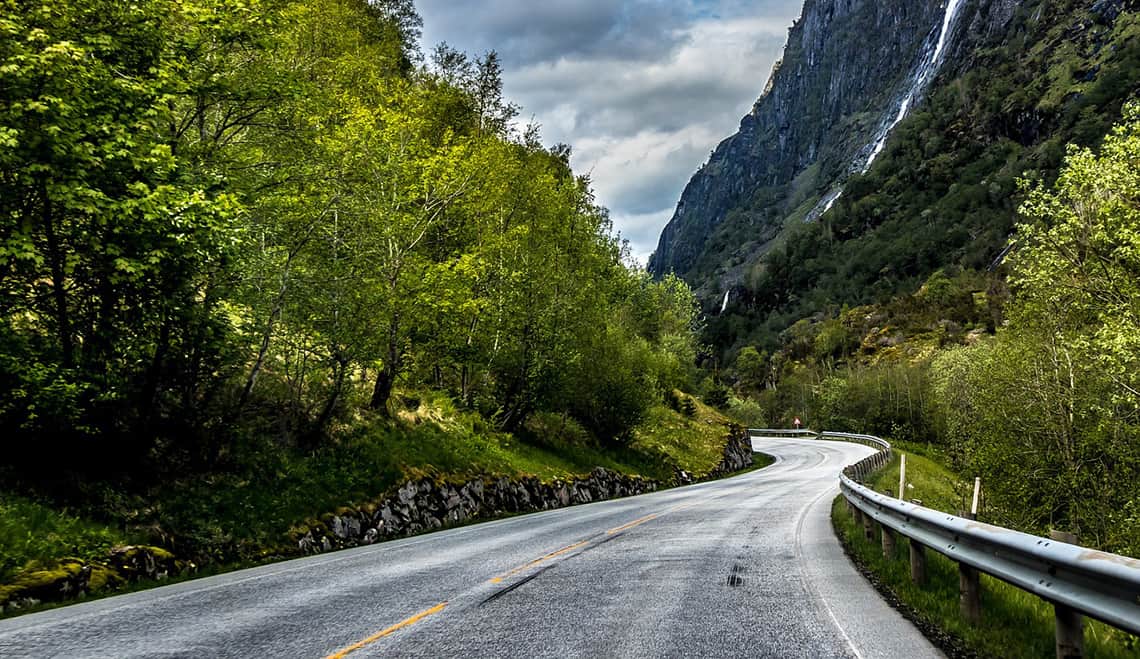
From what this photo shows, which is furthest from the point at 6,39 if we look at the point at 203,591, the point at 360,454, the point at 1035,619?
the point at 1035,619

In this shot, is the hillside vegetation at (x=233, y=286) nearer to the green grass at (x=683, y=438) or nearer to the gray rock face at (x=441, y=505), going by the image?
the gray rock face at (x=441, y=505)

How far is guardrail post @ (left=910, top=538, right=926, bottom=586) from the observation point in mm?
7512

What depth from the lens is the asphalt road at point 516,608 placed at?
5.21 m

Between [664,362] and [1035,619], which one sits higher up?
[664,362]

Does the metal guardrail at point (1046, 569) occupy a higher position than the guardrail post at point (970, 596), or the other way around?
the metal guardrail at point (1046, 569)

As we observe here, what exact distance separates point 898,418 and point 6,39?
87.1 m

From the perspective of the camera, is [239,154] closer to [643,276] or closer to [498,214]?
[498,214]

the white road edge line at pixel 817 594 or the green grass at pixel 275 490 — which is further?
the green grass at pixel 275 490

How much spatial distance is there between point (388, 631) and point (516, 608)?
136cm

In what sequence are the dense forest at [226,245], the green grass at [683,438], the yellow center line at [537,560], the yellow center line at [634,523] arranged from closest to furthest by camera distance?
the yellow center line at [537,560], the dense forest at [226,245], the yellow center line at [634,523], the green grass at [683,438]

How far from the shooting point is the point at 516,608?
650 cm

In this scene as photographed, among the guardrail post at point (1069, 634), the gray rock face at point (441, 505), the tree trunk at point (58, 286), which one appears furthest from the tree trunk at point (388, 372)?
the guardrail post at point (1069, 634)

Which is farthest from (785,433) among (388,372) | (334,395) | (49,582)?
(49,582)

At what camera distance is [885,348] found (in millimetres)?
118938
